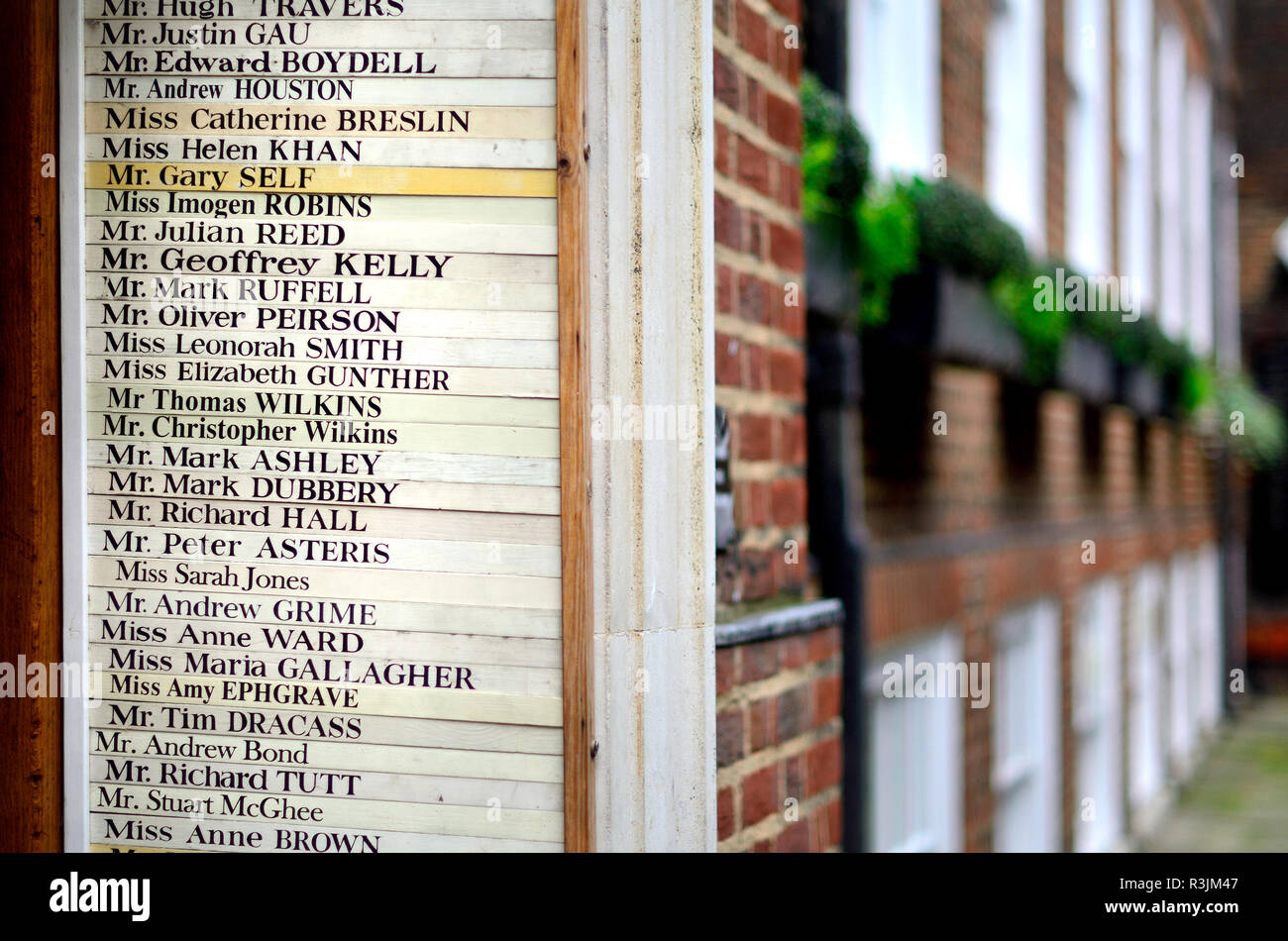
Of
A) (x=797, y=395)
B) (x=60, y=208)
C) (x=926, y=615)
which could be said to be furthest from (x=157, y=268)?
(x=926, y=615)

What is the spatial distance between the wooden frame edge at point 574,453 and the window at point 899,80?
2884mm

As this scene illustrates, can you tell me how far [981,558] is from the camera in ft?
18.6

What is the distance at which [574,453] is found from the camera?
1.84 m

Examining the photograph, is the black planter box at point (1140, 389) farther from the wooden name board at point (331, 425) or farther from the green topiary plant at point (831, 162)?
the wooden name board at point (331, 425)

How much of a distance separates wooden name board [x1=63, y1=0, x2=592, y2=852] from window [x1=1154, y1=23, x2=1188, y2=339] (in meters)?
9.61

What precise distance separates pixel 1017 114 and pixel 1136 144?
3.53 meters

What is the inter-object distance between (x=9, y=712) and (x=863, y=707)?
259 cm

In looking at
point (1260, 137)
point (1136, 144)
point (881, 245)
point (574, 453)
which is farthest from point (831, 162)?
point (1260, 137)

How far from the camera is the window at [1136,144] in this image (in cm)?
920

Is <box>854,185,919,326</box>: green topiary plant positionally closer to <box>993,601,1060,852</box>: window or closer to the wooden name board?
the wooden name board

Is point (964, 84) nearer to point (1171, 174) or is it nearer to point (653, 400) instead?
point (653, 400)

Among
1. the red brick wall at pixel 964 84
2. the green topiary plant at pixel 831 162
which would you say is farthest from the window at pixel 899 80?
the green topiary plant at pixel 831 162
